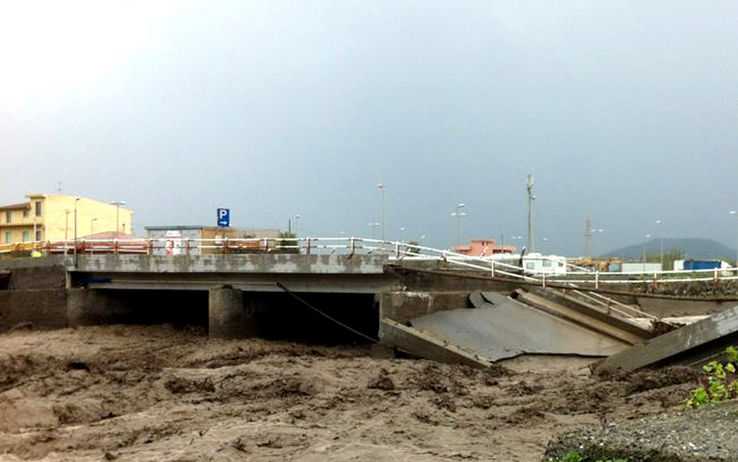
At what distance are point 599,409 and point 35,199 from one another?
82.2 metres

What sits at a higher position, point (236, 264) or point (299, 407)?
point (236, 264)

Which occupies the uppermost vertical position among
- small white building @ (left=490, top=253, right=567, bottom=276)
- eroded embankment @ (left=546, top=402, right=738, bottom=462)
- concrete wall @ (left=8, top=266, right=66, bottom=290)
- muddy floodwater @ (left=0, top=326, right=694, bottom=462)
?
small white building @ (left=490, top=253, right=567, bottom=276)

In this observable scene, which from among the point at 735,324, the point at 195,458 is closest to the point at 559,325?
the point at 735,324

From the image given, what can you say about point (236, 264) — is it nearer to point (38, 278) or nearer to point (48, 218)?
point (38, 278)

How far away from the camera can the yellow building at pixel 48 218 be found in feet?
266

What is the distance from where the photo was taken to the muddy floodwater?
10.2 meters

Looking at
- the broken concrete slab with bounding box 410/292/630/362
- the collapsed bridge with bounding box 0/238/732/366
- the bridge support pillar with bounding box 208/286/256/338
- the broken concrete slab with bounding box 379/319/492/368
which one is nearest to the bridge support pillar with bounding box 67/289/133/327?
the collapsed bridge with bounding box 0/238/732/366

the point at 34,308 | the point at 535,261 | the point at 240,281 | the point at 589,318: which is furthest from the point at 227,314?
the point at 535,261

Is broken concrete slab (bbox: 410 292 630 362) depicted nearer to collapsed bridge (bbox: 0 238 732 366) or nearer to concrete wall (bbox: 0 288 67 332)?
collapsed bridge (bbox: 0 238 732 366)

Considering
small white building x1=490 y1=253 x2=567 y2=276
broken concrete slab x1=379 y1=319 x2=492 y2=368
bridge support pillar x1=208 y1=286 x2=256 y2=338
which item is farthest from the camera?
bridge support pillar x1=208 y1=286 x2=256 y2=338

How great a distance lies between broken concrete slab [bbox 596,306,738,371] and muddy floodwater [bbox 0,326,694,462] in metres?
0.92

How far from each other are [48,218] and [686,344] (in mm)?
80110

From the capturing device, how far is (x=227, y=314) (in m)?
24.0

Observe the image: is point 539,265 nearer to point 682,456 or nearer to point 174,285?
point 174,285
